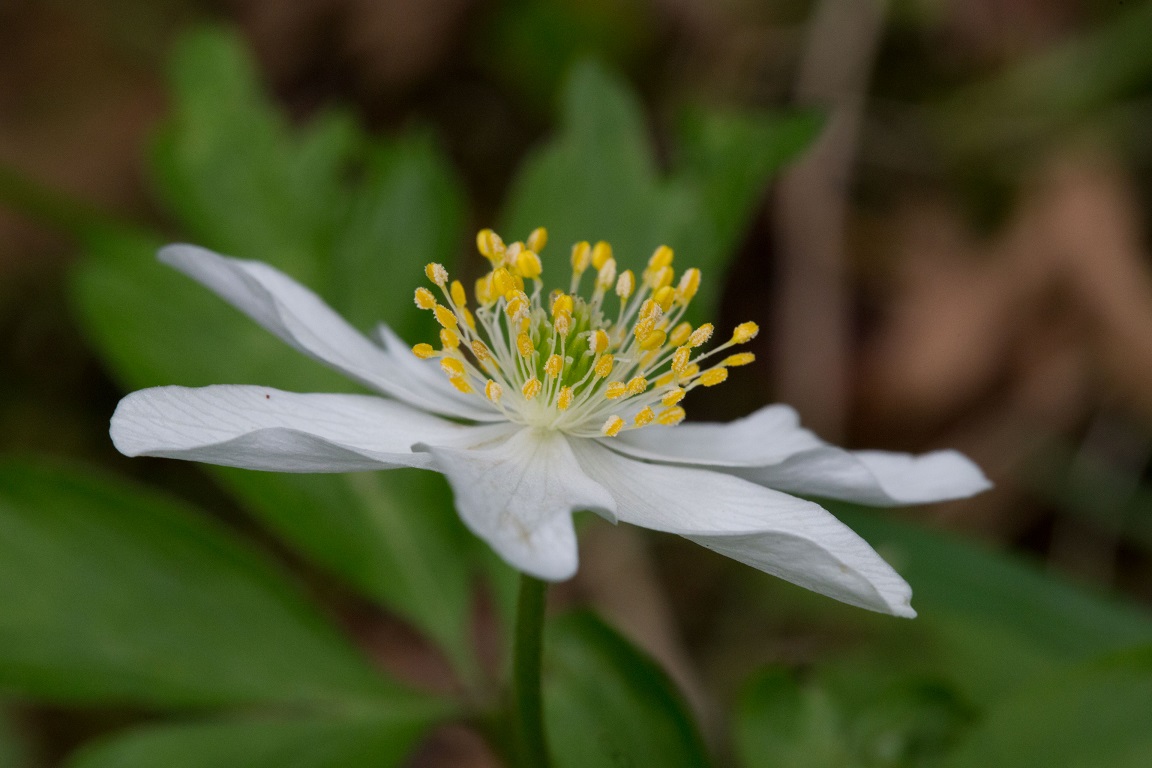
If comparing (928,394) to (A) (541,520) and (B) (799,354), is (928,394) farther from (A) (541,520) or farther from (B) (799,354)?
(A) (541,520)

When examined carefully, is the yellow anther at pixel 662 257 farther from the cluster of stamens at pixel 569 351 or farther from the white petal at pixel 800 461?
the white petal at pixel 800 461

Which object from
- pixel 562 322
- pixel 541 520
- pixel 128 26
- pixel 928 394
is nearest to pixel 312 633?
pixel 562 322

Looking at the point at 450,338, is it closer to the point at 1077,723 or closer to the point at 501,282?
the point at 501,282

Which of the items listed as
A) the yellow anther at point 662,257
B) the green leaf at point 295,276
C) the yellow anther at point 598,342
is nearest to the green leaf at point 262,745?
the green leaf at point 295,276

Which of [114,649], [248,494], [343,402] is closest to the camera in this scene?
[343,402]

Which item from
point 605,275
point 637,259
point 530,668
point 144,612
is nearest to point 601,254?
point 605,275

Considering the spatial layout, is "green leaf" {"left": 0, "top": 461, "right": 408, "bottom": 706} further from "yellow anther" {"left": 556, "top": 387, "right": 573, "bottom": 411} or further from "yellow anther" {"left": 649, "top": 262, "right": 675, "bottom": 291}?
"yellow anther" {"left": 649, "top": 262, "right": 675, "bottom": 291}

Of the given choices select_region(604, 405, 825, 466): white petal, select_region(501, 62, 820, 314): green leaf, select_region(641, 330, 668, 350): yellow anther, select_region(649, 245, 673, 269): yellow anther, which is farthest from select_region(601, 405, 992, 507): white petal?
select_region(501, 62, 820, 314): green leaf

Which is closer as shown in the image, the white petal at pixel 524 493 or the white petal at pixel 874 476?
the white petal at pixel 524 493
